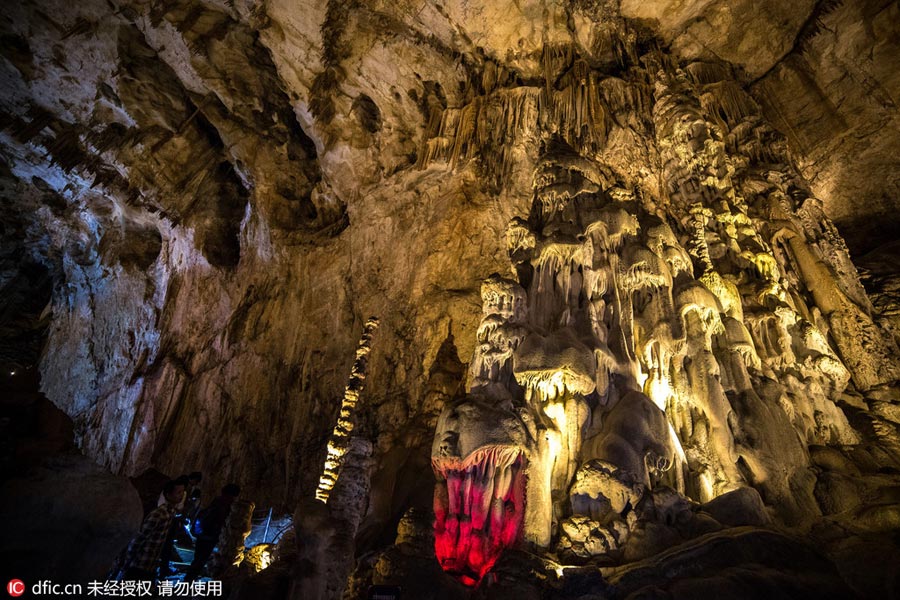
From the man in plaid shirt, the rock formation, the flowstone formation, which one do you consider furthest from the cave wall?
the man in plaid shirt

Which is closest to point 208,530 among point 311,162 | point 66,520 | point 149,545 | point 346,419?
point 149,545

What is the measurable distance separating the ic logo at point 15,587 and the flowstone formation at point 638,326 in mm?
3859

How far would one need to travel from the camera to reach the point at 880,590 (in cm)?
316

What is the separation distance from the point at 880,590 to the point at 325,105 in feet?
35.8

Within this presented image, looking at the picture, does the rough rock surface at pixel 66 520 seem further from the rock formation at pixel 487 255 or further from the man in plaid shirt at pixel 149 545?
the rock formation at pixel 487 255

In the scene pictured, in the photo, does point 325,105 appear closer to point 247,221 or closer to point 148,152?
point 247,221

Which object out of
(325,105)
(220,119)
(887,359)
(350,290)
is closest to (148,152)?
(220,119)

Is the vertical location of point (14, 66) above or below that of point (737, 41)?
below

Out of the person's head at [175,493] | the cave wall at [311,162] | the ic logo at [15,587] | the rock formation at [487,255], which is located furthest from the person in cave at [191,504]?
the cave wall at [311,162]

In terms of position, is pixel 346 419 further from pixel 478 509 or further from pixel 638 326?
pixel 638 326

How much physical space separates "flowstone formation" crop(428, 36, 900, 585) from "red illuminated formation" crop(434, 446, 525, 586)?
0.02 m

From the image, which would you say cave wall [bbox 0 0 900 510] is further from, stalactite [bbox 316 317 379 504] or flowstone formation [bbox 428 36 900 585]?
flowstone formation [bbox 428 36 900 585]

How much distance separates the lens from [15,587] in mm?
1854

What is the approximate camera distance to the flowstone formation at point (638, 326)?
5605 mm
